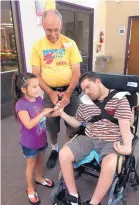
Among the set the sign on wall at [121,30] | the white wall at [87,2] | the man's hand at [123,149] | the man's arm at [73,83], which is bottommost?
the man's hand at [123,149]

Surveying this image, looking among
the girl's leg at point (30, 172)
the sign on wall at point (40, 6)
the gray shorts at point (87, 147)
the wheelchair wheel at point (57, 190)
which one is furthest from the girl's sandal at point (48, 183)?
Result: the sign on wall at point (40, 6)

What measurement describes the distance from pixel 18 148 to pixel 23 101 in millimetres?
1197

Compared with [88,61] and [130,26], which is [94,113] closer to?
[88,61]

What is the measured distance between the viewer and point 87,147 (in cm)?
140

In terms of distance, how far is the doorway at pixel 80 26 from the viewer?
4.22 meters

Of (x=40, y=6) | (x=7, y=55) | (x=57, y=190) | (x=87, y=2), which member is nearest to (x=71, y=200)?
(x=57, y=190)

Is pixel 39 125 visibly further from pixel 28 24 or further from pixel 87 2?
pixel 87 2

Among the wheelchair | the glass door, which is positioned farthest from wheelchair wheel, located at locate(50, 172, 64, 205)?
the glass door

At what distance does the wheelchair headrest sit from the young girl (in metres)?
0.59

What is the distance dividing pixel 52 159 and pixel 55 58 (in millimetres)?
1051

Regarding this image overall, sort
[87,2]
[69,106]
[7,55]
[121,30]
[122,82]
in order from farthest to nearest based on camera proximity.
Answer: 1. [121,30]
2. [87,2]
3. [7,55]
4. [69,106]
5. [122,82]

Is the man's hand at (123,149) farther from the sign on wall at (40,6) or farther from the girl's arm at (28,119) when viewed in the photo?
the sign on wall at (40,6)

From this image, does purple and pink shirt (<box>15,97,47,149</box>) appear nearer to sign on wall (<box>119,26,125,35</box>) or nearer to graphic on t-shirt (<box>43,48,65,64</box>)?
graphic on t-shirt (<box>43,48,65,64</box>)

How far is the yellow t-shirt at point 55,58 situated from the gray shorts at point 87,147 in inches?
22.5
